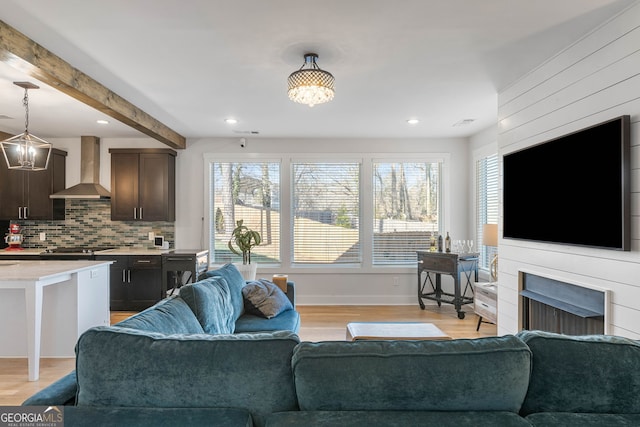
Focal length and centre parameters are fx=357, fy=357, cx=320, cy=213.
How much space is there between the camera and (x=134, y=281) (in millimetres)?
4898

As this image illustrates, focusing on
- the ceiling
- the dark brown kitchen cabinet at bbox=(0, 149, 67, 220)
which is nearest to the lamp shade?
the ceiling

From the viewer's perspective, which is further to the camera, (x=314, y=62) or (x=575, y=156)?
(x=314, y=62)

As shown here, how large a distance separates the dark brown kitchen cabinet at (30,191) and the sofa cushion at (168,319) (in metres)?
4.31

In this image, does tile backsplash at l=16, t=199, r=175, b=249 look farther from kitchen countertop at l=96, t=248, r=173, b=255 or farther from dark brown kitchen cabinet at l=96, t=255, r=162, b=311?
dark brown kitchen cabinet at l=96, t=255, r=162, b=311

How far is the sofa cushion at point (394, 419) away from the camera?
1027 millimetres

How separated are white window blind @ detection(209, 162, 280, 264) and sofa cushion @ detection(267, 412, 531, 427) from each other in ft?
14.8

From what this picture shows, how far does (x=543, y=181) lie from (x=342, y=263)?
3253 mm

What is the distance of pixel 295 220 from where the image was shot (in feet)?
18.2

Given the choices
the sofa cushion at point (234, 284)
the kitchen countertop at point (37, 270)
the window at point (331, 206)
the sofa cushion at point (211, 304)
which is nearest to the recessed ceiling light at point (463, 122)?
the window at point (331, 206)

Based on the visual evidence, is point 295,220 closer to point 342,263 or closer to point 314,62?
point 342,263

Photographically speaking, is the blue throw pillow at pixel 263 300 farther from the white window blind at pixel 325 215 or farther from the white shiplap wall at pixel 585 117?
the white window blind at pixel 325 215

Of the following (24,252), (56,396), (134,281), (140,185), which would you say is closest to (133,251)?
(134,281)

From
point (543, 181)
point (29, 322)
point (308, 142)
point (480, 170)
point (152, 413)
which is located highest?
point (308, 142)

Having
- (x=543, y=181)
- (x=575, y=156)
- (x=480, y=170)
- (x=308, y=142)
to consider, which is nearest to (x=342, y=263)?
(x=308, y=142)
